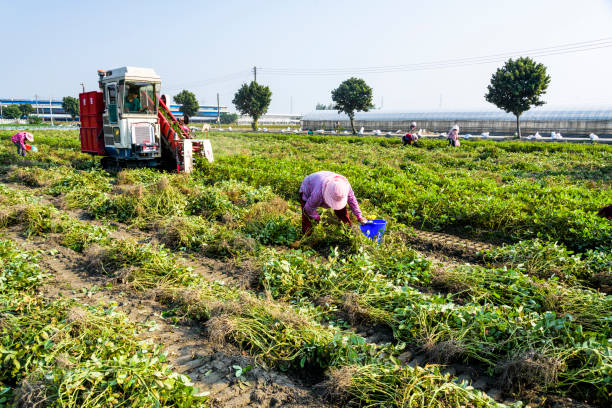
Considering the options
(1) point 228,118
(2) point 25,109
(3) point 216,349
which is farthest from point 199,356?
(1) point 228,118

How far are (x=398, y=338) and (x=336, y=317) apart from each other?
78 cm

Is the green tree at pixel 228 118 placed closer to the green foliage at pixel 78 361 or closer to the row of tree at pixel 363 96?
the row of tree at pixel 363 96

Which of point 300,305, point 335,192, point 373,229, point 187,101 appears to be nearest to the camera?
point 300,305

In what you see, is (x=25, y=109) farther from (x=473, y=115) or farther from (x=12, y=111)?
(x=473, y=115)

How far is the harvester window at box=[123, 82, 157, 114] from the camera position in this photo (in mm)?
13258

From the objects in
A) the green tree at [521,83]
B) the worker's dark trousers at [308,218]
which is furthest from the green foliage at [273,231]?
the green tree at [521,83]

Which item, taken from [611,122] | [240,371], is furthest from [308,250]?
[611,122]

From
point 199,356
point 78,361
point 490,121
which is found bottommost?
point 199,356

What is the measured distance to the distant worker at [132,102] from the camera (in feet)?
43.6

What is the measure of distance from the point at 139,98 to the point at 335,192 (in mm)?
10093

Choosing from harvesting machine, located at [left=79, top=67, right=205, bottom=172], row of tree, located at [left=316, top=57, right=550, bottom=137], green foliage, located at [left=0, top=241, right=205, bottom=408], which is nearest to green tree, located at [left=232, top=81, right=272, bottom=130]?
row of tree, located at [left=316, top=57, right=550, bottom=137]

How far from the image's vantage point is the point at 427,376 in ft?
10.4

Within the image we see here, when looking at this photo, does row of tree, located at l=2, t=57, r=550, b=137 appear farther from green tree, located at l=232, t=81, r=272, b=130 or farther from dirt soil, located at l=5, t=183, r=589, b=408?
dirt soil, located at l=5, t=183, r=589, b=408

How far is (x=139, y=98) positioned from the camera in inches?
536
